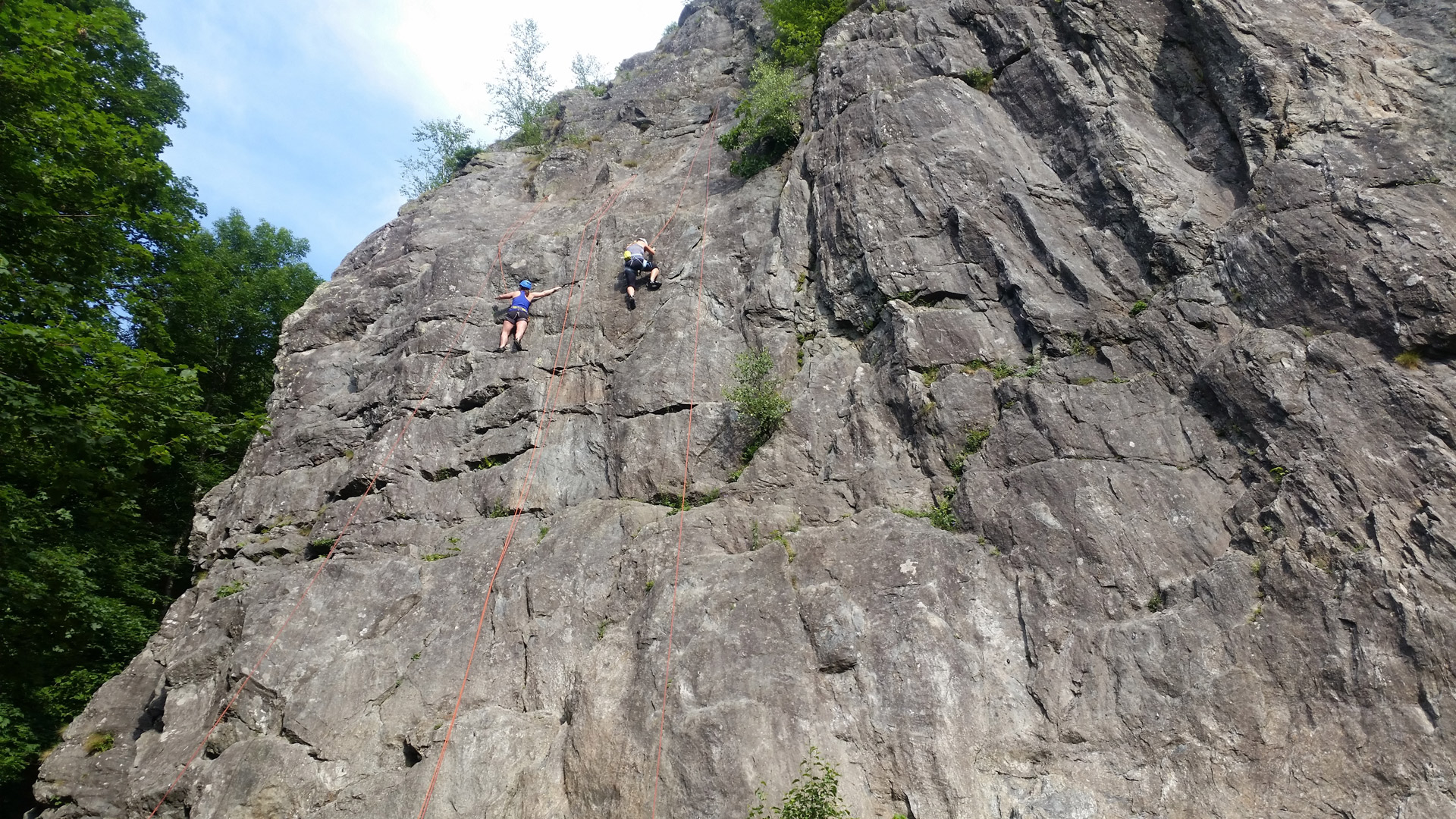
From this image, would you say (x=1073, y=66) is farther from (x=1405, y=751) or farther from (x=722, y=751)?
(x=722, y=751)

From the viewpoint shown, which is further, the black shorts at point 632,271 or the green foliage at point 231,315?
the green foliage at point 231,315

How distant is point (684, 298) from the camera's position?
15477 millimetres

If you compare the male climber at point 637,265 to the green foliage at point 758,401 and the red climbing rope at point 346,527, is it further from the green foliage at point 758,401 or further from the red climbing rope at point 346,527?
the green foliage at point 758,401

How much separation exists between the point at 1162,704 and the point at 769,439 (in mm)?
6660

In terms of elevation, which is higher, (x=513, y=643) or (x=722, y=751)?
(x=513, y=643)

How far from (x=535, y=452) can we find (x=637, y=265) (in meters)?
4.74

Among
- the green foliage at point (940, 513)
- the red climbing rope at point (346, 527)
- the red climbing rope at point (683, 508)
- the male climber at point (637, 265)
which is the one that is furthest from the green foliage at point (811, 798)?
the male climber at point (637, 265)

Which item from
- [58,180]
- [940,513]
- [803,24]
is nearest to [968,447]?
[940,513]

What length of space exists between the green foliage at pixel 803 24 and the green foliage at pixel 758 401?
10889 mm

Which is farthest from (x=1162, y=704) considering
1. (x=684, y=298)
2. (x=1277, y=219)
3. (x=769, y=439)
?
(x=684, y=298)

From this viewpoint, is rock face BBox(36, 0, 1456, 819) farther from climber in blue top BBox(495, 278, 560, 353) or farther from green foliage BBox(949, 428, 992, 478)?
climber in blue top BBox(495, 278, 560, 353)

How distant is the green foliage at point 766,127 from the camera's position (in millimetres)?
18500

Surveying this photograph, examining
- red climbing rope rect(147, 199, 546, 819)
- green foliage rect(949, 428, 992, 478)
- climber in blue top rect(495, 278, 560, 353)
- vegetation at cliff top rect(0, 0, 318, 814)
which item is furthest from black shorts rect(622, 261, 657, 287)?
green foliage rect(949, 428, 992, 478)

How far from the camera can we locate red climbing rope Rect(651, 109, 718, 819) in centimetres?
923
